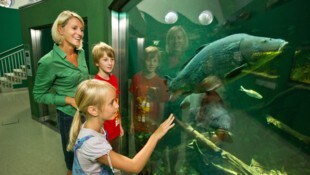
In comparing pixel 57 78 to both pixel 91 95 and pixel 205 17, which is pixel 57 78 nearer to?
pixel 91 95

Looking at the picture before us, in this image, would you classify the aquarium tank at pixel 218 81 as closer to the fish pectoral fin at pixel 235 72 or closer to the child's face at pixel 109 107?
the fish pectoral fin at pixel 235 72

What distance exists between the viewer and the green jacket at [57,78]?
1.64 metres

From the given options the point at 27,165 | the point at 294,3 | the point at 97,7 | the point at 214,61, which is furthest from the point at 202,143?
the point at 27,165

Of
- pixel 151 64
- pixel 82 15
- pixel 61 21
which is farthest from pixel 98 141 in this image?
pixel 82 15

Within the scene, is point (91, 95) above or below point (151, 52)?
below

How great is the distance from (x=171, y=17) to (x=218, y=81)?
2.32ft

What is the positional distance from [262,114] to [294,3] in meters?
1.03

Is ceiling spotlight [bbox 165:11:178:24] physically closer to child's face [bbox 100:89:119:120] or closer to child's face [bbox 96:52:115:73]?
child's face [bbox 96:52:115:73]

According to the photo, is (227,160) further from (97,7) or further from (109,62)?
(97,7)

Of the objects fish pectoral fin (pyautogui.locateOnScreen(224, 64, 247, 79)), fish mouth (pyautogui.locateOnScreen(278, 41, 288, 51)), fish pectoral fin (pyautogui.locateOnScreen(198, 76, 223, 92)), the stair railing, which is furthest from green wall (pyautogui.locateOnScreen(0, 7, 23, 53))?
fish mouth (pyautogui.locateOnScreen(278, 41, 288, 51))

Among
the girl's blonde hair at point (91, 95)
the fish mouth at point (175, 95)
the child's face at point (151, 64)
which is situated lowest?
the fish mouth at point (175, 95)

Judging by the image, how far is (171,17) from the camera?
1846 millimetres

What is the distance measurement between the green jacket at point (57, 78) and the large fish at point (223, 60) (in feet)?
2.63

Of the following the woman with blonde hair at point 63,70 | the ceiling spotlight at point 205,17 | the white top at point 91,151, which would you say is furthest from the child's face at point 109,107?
the ceiling spotlight at point 205,17
